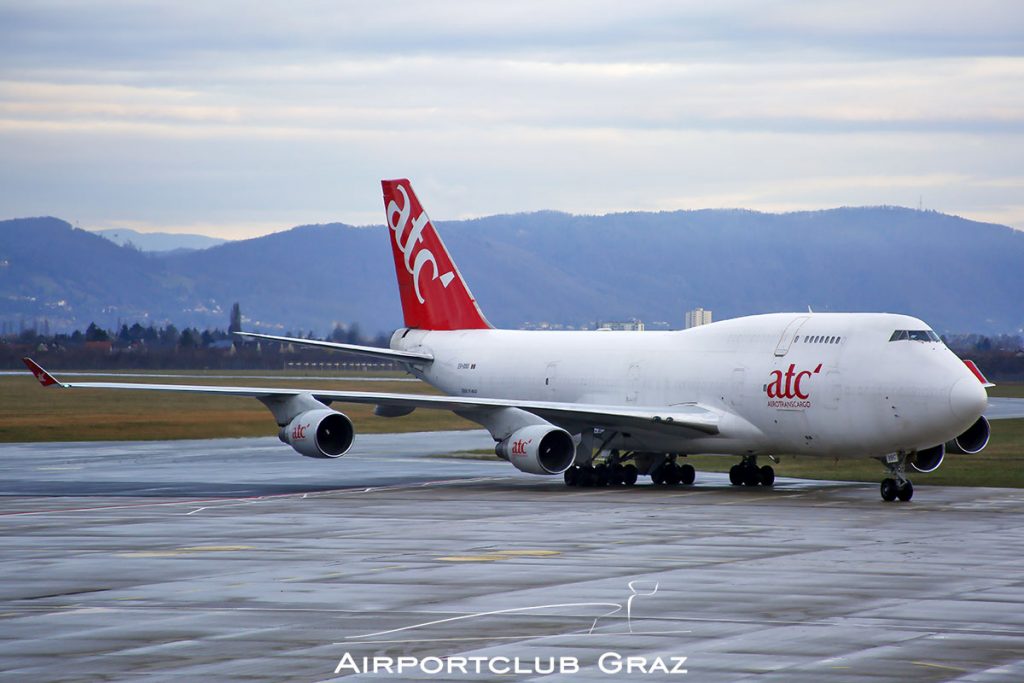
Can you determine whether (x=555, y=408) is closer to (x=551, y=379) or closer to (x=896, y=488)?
(x=551, y=379)

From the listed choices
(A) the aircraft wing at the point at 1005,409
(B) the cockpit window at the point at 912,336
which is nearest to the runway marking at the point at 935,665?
(B) the cockpit window at the point at 912,336

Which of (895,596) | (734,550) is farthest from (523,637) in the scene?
(734,550)

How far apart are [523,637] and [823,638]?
124 inches

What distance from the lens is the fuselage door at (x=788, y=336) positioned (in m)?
34.0

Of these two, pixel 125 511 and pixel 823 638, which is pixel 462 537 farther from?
pixel 823 638

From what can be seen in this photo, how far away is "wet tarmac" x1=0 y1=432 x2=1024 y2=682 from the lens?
48.3 feet

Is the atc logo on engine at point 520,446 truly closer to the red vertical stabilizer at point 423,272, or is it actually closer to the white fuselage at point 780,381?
the white fuselage at point 780,381

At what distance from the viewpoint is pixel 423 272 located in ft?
149

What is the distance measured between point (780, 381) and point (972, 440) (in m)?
5.43

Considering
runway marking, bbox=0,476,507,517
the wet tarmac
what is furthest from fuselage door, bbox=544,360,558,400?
the wet tarmac

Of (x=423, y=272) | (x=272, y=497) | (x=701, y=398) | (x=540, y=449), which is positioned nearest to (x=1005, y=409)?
(x=423, y=272)

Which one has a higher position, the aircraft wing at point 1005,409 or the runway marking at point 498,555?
the aircraft wing at point 1005,409

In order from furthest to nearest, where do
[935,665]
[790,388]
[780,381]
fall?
[780,381] < [790,388] < [935,665]

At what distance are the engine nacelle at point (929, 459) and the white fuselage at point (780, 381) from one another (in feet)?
8.63
